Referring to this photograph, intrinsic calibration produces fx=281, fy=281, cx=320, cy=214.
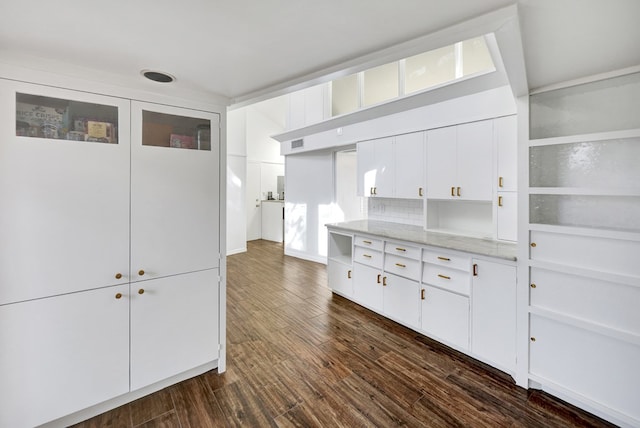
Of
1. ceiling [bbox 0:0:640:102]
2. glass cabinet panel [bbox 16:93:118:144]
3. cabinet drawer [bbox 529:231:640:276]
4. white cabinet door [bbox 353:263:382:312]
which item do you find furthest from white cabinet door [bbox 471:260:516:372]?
glass cabinet panel [bbox 16:93:118:144]

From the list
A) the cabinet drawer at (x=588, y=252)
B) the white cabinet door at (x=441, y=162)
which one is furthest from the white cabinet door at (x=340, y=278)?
the cabinet drawer at (x=588, y=252)

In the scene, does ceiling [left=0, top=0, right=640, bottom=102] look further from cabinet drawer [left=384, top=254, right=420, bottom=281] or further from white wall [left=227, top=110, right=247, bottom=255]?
white wall [left=227, top=110, right=247, bottom=255]

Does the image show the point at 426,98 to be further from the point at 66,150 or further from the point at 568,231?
the point at 66,150

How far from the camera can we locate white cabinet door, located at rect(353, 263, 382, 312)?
3.26 meters

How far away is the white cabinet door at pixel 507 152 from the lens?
2633 millimetres

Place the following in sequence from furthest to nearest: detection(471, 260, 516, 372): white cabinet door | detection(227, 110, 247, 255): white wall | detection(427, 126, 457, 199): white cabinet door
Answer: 1. detection(227, 110, 247, 255): white wall
2. detection(427, 126, 457, 199): white cabinet door
3. detection(471, 260, 516, 372): white cabinet door

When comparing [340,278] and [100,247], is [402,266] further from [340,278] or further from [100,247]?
[100,247]

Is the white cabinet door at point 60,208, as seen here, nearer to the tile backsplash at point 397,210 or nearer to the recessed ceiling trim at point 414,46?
the recessed ceiling trim at point 414,46

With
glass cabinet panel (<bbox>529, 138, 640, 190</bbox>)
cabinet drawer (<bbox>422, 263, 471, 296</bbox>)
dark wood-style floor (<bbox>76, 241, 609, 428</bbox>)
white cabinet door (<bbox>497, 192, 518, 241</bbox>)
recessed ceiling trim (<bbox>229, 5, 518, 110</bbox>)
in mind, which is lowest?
dark wood-style floor (<bbox>76, 241, 609, 428</bbox>)

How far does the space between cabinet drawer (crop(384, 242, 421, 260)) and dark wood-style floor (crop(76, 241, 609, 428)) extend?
80cm

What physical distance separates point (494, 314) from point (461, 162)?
62.4 inches

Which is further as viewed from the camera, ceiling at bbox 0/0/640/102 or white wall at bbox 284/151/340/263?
white wall at bbox 284/151/340/263

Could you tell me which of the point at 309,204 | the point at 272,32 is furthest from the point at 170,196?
the point at 309,204

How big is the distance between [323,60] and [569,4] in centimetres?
103
